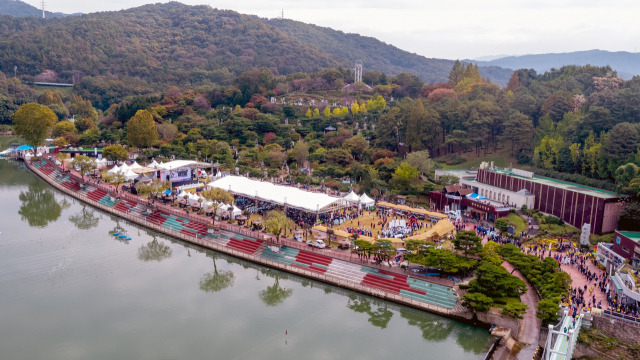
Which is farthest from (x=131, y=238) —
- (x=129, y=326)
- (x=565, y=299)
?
(x=565, y=299)

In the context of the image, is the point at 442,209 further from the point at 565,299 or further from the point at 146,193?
the point at 146,193

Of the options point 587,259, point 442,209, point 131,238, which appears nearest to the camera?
point 587,259

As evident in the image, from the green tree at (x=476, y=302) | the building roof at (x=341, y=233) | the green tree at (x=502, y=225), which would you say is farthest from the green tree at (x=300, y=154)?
the green tree at (x=476, y=302)

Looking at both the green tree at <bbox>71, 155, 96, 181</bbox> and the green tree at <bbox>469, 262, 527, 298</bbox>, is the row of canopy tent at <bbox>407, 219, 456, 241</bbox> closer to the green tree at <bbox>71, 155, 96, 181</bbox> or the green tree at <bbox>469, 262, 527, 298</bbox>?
the green tree at <bbox>469, 262, 527, 298</bbox>

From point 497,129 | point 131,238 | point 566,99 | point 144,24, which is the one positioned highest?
point 144,24

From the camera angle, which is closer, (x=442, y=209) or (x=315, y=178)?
(x=442, y=209)

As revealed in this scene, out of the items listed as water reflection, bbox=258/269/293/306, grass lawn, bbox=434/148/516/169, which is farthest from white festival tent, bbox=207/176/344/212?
grass lawn, bbox=434/148/516/169

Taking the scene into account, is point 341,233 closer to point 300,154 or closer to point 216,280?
point 216,280
